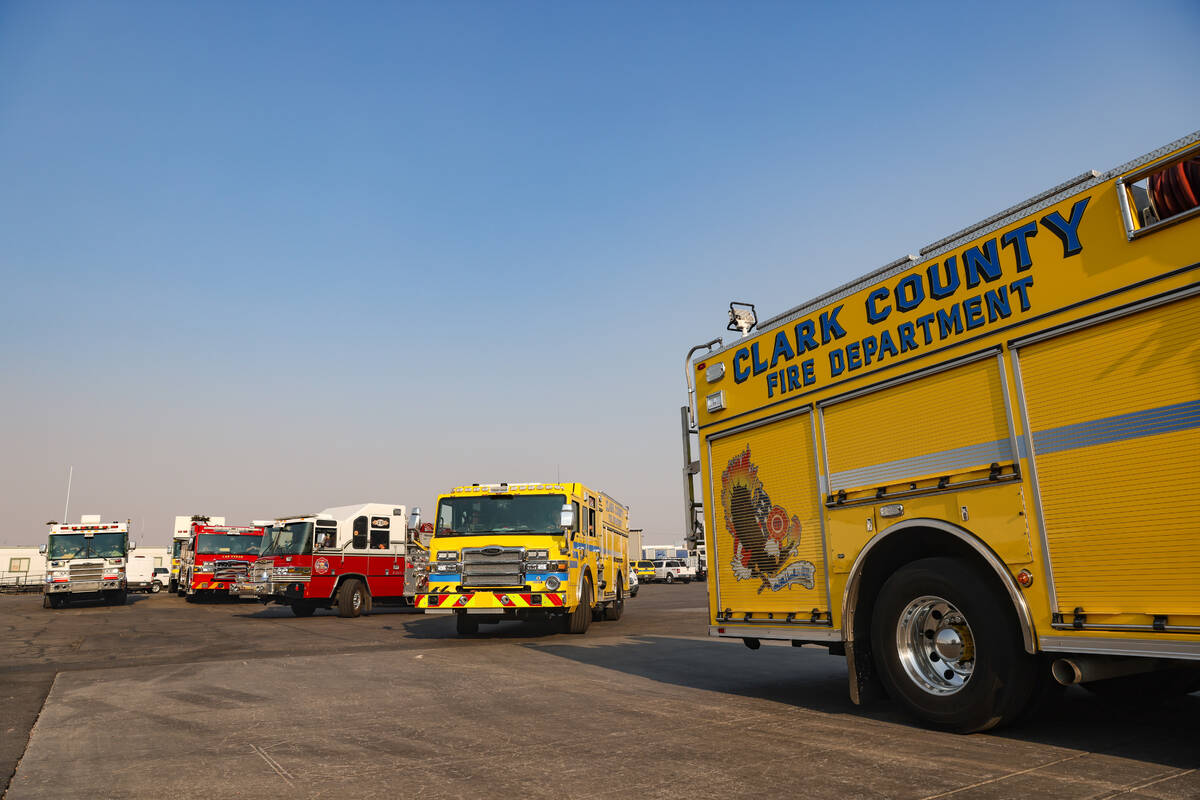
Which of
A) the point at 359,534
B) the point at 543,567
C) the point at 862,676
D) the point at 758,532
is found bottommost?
the point at 862,676

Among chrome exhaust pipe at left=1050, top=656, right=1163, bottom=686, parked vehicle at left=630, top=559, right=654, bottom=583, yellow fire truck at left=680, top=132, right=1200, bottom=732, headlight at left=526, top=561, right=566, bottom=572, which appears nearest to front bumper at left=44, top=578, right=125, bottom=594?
headlight at left=526, top=561, right=566, bottom=572

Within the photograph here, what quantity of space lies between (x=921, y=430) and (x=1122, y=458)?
143 cm

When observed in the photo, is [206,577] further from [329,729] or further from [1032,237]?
[1032,237]

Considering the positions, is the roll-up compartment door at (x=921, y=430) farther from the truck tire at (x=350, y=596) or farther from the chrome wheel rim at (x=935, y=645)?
the truck tire at (x=350, y=596)

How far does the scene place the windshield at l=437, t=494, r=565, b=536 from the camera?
14.0 meters

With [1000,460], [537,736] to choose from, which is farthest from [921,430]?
[537,736]

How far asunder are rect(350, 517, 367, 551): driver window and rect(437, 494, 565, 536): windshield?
678 cm

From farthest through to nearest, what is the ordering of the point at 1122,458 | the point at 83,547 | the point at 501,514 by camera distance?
the point at 83,547
the point at 501,514
the point at 1122,458

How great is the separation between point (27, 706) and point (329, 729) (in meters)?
3.80

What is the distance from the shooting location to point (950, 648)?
18.4 ft

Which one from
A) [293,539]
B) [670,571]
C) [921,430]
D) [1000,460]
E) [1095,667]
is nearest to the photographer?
[1095,667]

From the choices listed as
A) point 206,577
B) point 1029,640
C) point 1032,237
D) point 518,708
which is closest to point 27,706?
point 518,708

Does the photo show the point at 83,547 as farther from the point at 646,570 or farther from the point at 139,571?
the point at 646,570

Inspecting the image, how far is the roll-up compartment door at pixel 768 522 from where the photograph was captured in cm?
685
